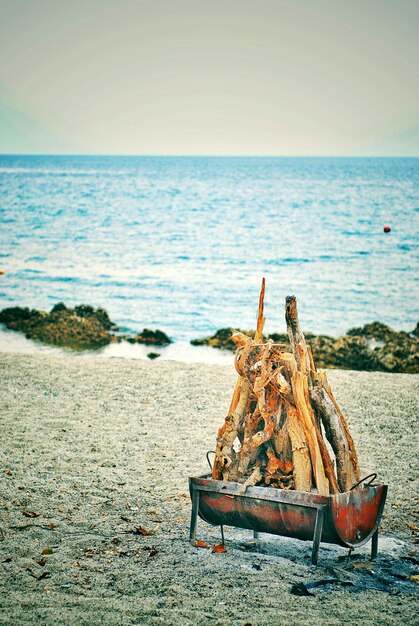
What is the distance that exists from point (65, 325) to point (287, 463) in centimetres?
1386

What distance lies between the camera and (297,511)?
16.5 feet

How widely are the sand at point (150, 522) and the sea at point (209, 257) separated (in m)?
6.31

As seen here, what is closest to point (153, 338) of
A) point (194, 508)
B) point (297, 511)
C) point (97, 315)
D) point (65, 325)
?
point (65, 325)

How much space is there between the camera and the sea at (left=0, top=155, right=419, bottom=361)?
75.9ft

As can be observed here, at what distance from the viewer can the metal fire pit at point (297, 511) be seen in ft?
16.5

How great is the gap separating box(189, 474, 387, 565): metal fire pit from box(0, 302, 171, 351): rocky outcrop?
1198 cm

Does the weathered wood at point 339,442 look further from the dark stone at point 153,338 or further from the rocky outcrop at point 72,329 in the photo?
the dark stone at point 153,338

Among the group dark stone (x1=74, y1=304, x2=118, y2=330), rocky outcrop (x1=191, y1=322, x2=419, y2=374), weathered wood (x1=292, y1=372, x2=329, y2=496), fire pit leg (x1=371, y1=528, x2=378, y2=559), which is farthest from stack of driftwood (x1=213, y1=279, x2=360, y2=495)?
dark stone (x1=74, y1=304, x2=118, y2=330)

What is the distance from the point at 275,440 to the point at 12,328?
15.0m

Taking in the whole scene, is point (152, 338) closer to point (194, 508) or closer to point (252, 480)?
point (194, 508)

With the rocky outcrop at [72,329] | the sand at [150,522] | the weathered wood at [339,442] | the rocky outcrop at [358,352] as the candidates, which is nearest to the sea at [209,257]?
the rocky outcrop at [72,329]

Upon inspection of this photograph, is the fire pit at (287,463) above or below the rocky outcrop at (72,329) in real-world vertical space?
above

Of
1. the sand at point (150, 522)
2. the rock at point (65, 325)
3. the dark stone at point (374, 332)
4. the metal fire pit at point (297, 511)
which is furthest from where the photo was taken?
the dark stone at point (374, 332)

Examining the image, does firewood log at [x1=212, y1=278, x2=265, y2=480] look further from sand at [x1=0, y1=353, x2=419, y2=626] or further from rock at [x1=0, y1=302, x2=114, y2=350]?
rock at [x1=0, y1=302, x2=114, y2=350]
